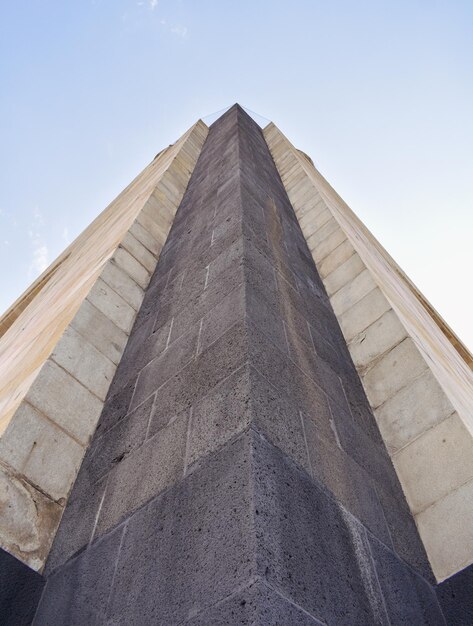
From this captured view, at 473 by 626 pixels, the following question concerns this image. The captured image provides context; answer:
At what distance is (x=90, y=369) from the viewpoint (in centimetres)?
330

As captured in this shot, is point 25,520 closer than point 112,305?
Yes

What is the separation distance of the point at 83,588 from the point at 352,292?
299 cm

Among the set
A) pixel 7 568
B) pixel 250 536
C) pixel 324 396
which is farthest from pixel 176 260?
pixel 250 536

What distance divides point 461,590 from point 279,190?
16.9ft

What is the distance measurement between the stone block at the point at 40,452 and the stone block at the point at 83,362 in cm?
45

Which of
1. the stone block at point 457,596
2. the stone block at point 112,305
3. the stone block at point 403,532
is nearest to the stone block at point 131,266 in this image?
the stone block at point 112,305

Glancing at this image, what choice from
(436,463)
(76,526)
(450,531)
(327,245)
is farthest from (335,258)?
(76,526)

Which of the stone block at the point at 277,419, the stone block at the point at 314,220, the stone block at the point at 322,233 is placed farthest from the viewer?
the stone block at the point at 314,220

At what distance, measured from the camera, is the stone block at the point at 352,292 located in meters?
4.13

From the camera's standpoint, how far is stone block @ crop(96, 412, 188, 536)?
2189 mm

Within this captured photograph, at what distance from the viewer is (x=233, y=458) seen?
1.94 metres

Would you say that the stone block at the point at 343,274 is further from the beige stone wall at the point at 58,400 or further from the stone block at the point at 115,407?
the stone block at the point at 115,407

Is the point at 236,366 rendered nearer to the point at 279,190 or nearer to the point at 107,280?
the point at 107,280

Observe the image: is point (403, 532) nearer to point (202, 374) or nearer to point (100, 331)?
point (202, 374)
